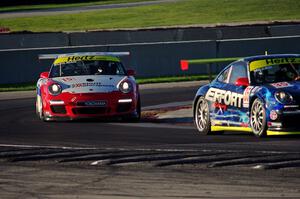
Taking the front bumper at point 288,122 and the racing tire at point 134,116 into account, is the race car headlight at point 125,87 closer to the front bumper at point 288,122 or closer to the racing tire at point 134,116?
the racing tire at point 134,116

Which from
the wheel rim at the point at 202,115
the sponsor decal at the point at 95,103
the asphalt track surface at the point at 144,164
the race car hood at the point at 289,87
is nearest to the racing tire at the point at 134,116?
the sponsor decal at the point at 95,103

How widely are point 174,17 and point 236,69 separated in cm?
3650

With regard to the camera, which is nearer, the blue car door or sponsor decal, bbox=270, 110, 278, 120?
sponsor decal, bbox=270, 110, 278, 120

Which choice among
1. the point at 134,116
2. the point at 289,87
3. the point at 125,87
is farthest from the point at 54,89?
the point at 289,87

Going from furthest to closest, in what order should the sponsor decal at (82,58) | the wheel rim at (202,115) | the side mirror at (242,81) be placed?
the sponsor decal at (82,58)
the wheel rim at (202,115)
the side mirror at (242,81)

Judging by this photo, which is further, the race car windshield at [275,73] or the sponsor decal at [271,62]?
the sponsor decal at [271,62]

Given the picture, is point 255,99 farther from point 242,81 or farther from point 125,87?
point 125,87

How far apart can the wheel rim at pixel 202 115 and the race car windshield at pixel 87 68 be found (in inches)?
133

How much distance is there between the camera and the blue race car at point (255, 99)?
14766 mm

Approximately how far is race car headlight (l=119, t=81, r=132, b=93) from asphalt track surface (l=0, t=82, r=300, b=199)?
1434 millimetres

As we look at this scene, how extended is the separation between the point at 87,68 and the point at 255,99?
561 cm

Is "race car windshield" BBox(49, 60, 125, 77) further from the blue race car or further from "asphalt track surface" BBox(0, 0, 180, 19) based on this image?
"asphalt track surface" BBox(0, 0, 180, 19)

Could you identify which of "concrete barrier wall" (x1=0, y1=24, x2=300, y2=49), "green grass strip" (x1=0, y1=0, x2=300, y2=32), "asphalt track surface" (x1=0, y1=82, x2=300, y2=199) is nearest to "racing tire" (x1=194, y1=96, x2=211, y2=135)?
"asphalt track surface" (x1=0, y1=82, x2=300, y2=199)

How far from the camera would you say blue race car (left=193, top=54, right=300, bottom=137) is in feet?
48.4
